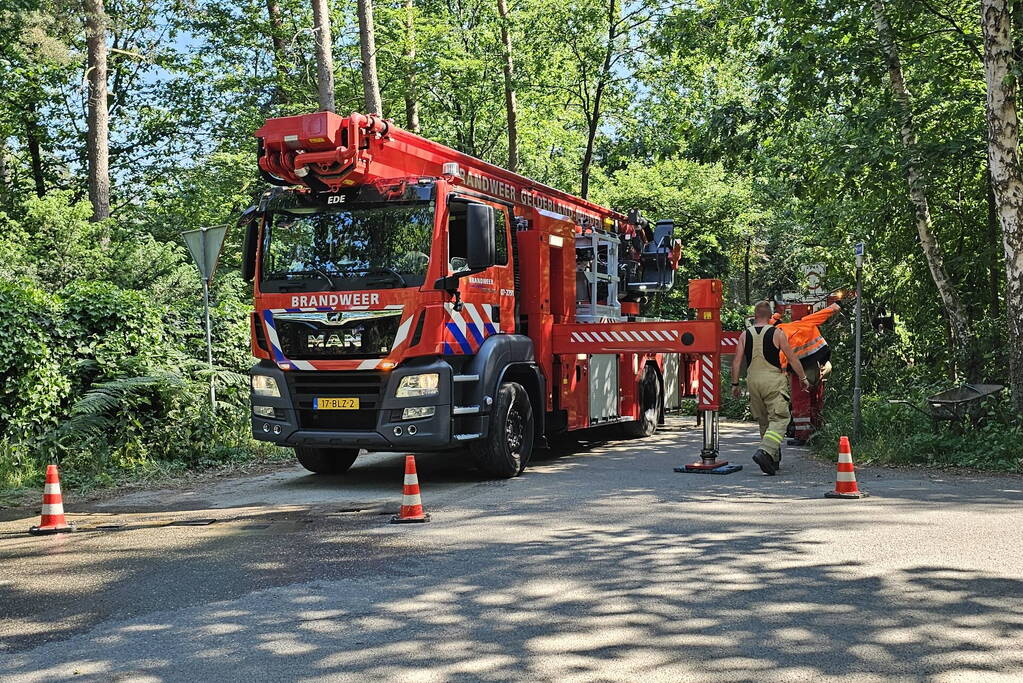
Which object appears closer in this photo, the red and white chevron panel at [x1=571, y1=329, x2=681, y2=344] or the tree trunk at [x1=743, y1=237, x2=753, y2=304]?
the red and white chevron panel at [x1=571, y1=329, x2=681, y2=344]

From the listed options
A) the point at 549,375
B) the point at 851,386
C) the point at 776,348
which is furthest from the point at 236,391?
the point at 851,386

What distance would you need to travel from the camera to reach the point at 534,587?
252 inches

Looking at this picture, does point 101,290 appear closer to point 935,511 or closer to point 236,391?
point 236,391

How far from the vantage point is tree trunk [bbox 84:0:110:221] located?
21578mm

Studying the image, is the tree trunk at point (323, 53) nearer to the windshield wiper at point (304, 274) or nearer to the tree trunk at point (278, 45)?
the windshield wiper at point (304, 274)

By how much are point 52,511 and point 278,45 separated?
2038 cm

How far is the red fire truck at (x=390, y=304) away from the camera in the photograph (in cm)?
1034

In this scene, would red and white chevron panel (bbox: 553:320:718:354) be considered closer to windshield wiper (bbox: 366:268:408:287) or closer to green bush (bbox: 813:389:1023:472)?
green bush (bbox: 813:389:1023:472)

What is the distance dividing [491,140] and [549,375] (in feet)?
73.5

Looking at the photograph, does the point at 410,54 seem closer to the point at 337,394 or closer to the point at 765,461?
the point at 337,394

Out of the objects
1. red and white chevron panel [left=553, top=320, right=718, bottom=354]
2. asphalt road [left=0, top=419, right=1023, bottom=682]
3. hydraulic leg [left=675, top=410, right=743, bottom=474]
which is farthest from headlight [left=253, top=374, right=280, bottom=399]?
hydraulic leg [left=675, top=410, right=743, bottom=474]

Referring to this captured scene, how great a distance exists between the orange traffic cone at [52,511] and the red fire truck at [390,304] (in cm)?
242

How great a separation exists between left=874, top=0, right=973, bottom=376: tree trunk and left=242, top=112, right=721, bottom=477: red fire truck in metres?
4.38

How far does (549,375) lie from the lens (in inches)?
496
